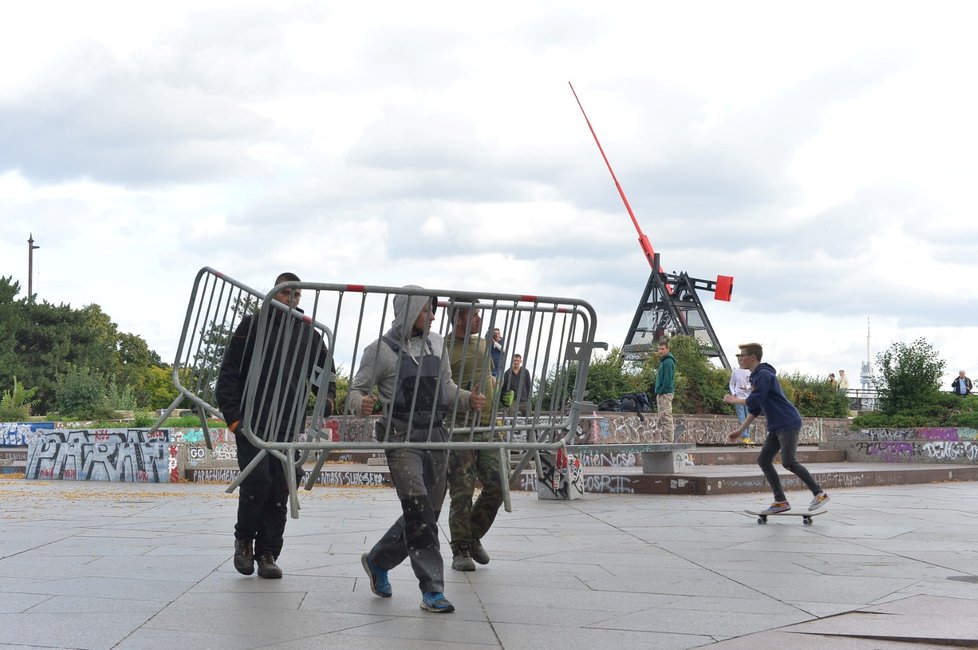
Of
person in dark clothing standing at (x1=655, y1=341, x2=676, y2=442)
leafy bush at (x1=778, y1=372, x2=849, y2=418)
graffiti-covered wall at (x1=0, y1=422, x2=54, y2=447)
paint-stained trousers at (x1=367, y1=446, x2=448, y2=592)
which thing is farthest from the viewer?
leafy bush at (x1=778, y1=372, x2=849, y2=418)

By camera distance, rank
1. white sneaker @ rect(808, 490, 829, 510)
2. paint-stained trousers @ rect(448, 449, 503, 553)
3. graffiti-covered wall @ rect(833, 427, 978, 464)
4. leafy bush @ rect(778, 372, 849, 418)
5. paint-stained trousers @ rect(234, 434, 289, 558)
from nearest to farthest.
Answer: paint-stained trousers @ rect(234, 434, 289, 558) → paint-stained trousers @ rect(448, 449, 503, 553) → white sneaker @ rect(808, 490, 829, 510) → graffiti-covered wall @ rect(833, 427, 978, 464) → leafy bush @ rect(778, 372, 849, 418)

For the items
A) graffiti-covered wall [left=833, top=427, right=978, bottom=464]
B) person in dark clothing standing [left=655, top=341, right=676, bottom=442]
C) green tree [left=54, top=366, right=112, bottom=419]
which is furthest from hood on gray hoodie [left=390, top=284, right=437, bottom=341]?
green tree [left=54, top=366, right=112, bottom=419]

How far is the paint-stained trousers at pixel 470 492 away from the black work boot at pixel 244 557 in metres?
1.23

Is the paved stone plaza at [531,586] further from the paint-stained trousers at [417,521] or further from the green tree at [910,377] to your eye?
the green tree at [910,377]

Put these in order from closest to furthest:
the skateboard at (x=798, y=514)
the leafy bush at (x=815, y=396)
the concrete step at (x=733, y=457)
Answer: the skateboard at (x=798, y=514), the concrete step at (x=733, y=457), the leafy bush at (x=815, y=396)

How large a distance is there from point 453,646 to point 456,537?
2446 mm

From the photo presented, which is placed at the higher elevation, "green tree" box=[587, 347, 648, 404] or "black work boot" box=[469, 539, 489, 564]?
"green tree" box=[587, 347, 648, 404]

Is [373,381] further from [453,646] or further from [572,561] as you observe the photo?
[572,561]

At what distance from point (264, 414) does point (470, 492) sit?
146cm

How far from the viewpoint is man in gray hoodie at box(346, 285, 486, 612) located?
537 centimetres

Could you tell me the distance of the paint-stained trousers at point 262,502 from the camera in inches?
249

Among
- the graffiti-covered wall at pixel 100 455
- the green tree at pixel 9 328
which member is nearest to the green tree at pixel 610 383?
the graffiti-covered wall at pixel 100 455

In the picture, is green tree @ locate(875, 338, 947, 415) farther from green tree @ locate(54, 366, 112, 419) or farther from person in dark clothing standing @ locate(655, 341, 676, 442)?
green tree @ locate(54, 366, 112, 419)

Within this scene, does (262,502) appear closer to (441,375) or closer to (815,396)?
(441,375)
